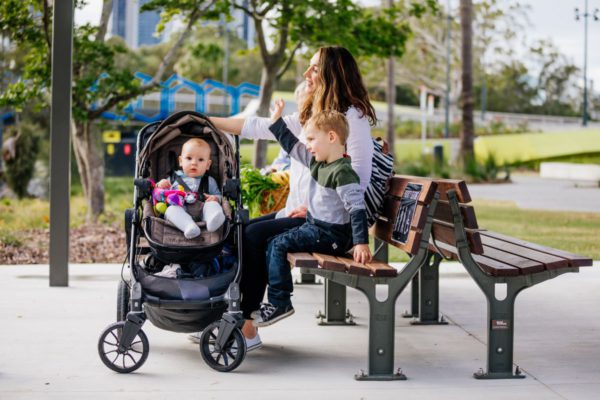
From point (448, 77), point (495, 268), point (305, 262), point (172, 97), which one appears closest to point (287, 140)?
point (305, 262)

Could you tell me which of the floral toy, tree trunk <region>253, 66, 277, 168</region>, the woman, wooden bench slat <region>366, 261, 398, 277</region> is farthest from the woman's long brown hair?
tree trunk <region>253, 66, 277, 168</region>

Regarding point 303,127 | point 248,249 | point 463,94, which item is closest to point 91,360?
point 248,249

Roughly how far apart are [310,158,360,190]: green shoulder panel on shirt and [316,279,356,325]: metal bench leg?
1347mm

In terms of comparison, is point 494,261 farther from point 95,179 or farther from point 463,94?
point 463,94

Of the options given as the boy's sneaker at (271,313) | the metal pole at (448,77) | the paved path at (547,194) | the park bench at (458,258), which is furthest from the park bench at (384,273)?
the metal pole at (448,77)

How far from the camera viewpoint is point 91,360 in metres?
4.74

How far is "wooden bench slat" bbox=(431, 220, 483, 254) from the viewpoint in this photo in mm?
4469

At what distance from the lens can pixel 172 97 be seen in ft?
38.6

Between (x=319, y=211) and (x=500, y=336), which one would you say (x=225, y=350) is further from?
(x=500, y=336)

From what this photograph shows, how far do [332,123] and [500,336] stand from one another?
126 cm

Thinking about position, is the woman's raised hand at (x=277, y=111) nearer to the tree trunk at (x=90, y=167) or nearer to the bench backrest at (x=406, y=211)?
the bench backrest at (x=406, y=211)

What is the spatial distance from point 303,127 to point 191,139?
1.88ft

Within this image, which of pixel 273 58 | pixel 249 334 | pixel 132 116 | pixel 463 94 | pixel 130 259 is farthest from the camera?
pixel 463 94

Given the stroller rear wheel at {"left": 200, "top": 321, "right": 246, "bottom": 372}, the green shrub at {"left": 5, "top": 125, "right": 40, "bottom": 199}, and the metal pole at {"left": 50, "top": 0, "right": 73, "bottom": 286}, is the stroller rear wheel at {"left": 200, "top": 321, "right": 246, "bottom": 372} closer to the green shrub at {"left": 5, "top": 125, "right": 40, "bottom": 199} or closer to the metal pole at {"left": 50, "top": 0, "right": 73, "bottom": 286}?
the metal pole at {"left": 50, "top": 0, "right": 73, "bottom": 286}
